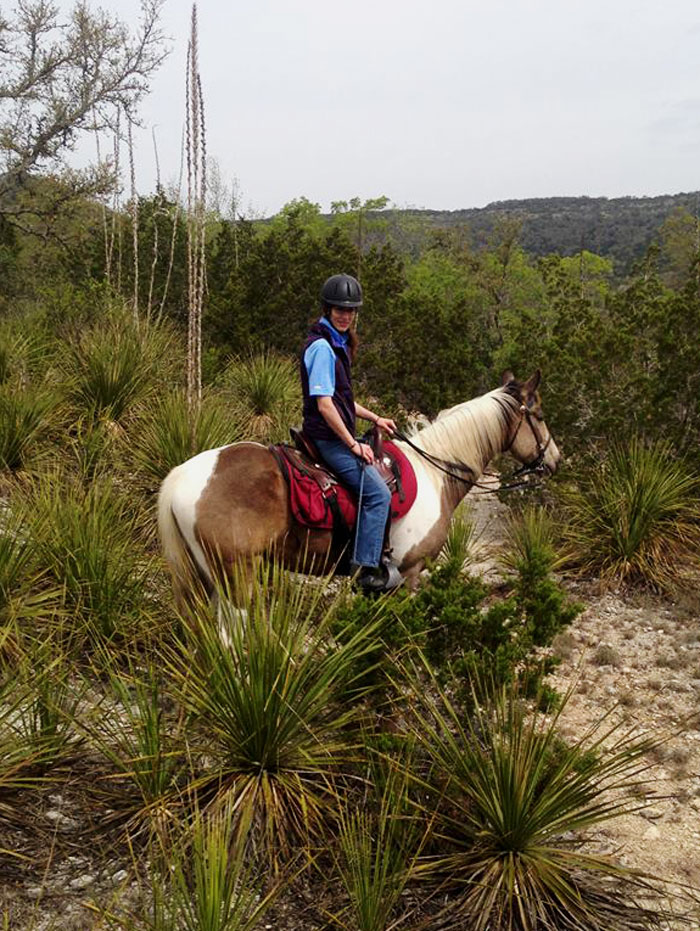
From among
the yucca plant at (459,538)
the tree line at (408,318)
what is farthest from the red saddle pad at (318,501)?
the tree line at (408,318)

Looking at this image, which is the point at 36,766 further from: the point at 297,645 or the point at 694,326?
the point at 694,326

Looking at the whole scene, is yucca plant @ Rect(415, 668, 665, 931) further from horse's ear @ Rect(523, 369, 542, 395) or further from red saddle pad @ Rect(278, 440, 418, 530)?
horse's ear @ Rect(523, 369, 542, 395)

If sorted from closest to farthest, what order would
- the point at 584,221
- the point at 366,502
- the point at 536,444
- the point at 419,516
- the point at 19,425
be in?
1. the point at 366,502
2. the point at 419,516
3. the point at 536,444
4. the point at 19,425
5. the point at 584,221

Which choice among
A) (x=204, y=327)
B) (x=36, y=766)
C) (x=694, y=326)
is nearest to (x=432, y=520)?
(x=36, y=766)

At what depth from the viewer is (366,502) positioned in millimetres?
4543

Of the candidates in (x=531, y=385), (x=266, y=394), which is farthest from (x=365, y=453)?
(x=266, y=394)

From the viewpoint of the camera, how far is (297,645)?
3.31m

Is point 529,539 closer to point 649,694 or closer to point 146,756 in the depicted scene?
point 649,694

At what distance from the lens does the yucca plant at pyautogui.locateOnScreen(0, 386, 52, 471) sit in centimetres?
660

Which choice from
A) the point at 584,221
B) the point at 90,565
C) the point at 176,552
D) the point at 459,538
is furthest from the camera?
the point at 584,221

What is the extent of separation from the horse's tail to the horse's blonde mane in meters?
1.81

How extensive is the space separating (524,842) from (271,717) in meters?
1.11

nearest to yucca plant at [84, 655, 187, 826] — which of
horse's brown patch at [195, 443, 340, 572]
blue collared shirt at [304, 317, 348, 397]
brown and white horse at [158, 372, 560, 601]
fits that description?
brown and white horse at [158, 372, 560, 601]

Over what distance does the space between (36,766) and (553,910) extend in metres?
2.25
